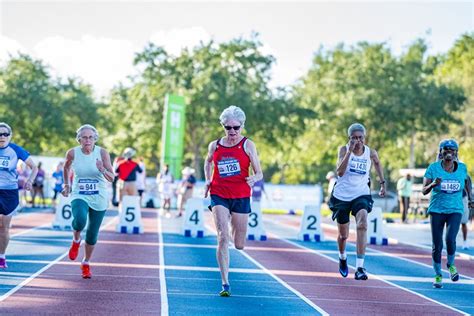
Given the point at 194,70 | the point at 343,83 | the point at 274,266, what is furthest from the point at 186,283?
the point at 343,83

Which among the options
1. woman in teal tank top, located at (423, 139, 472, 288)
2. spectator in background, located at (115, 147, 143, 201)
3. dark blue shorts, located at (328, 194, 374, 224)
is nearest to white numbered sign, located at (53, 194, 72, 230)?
spectator in background, located at (115, 147, 143, 201)

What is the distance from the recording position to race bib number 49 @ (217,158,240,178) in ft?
38.9

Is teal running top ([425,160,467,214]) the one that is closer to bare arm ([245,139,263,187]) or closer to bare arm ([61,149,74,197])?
bare arm ([245,139,263,187])

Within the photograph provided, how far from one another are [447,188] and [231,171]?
3449 mm

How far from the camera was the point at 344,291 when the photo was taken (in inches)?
521

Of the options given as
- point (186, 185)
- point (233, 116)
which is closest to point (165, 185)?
point (186, 185)

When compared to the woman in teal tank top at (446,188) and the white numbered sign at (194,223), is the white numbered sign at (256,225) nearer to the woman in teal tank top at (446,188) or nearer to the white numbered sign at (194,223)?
the white numbered sign at (194,223)

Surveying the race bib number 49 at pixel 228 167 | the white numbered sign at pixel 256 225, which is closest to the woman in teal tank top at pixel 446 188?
the race bib number 49 at pixel 228 167

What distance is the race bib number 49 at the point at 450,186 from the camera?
13883 mm

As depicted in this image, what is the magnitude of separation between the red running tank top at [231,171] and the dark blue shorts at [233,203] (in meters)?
0.04

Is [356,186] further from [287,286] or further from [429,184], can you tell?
[287,286]

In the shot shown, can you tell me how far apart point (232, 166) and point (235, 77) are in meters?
54.0

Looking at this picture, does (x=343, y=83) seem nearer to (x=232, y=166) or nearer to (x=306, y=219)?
(x=306, y=219)

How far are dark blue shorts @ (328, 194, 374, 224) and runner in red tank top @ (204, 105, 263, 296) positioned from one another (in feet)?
7.71
